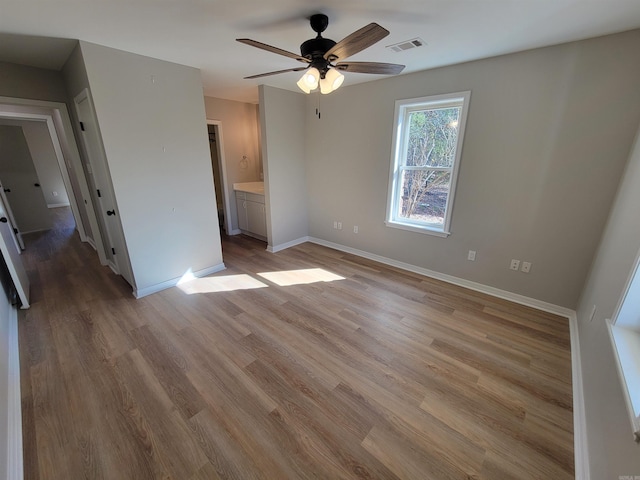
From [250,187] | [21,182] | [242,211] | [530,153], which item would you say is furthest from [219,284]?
[21,182]

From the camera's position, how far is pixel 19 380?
1.77m

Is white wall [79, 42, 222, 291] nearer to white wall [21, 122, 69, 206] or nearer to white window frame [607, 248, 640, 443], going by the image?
white window frame [607, 248, 640, 443]

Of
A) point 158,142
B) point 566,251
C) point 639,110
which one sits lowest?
point 566,251

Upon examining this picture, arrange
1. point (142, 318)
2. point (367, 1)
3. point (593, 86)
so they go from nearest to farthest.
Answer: point (367, 1)
point (593, 86)
point (142, 318)

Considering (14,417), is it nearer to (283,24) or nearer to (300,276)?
(300,276)

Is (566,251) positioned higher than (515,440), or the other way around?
(566,251)

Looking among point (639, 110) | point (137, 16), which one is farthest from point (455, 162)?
point (137, 16)

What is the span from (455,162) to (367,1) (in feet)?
6.07

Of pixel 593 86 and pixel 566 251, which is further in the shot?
pixel 566 251

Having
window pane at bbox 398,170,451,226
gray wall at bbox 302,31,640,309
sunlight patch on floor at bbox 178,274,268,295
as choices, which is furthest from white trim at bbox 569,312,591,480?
sunlight patch on floor at bbox 178,274,268,295

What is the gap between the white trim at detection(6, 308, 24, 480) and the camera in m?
1.26

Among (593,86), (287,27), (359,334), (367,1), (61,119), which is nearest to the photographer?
(367,1)

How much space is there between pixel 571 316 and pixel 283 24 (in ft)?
11.9

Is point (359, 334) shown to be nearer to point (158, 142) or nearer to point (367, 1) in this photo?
point (367, 1)
